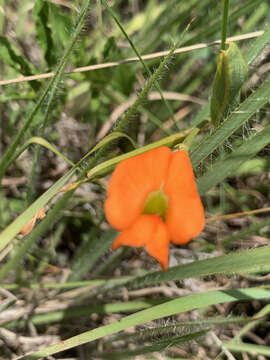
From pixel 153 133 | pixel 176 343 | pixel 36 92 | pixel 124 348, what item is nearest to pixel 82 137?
pixel 153 133

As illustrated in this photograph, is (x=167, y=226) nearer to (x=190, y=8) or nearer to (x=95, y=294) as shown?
(x=95, y=294)

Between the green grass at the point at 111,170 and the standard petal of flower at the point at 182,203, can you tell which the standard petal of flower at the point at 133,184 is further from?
the green grass at the point at 111,170

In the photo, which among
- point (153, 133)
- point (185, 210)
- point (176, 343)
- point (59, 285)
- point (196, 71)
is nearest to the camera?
point (185, 210)

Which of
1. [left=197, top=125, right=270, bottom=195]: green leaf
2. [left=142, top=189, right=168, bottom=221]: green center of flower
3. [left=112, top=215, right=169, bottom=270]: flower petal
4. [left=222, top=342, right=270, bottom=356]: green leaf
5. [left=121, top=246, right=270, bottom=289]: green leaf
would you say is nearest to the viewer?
[left=112, top=215, right=169, bottom=270]: flower petal

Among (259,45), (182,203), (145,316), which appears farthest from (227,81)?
(145,316)

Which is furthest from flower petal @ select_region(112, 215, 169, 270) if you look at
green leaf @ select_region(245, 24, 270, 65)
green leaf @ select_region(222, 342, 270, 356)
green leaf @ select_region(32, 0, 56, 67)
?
green leaf @ select_region(32, 0, 56, 67)

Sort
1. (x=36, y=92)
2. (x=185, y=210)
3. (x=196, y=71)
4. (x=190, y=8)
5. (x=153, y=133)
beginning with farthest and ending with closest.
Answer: (x=196, y=71)
(x=153, y=133)
(x=190, y=8)
(x=36, y=92)
(x=185, y=210)

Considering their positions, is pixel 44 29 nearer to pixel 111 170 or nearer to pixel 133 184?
pixel 111 170

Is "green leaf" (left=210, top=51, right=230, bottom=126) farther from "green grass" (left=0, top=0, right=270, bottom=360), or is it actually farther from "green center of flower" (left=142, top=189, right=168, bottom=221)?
"green center of flower" (left=142, top=189, right=168, bottom=221)
